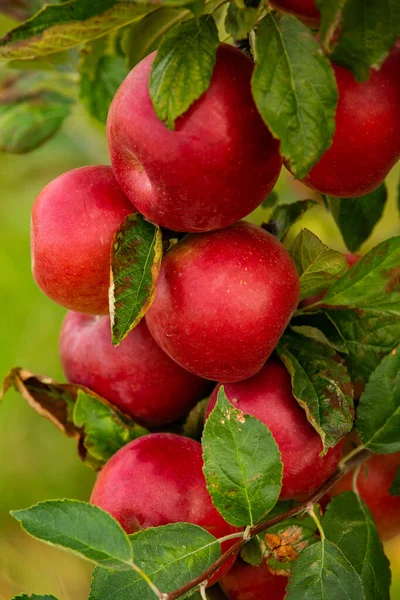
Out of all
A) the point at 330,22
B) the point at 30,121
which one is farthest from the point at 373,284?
the point at 30,121

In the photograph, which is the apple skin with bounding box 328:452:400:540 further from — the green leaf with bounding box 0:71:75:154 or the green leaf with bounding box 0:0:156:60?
the green leaf with bounding box 0:71:75:154

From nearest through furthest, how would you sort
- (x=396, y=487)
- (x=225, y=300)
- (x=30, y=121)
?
(x=225, y=300) → (x=396, y=487) → (x=30, y=121)

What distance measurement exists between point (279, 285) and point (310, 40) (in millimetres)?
210

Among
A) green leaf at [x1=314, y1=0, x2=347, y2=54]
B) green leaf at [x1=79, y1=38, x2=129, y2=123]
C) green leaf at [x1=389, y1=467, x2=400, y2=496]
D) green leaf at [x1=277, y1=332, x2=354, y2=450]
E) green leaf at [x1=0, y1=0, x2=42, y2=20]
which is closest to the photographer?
green leaf at [x1=314, y1=0, x2=347, y2=54]

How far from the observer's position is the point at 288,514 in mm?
631

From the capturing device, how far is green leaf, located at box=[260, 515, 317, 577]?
0.65m

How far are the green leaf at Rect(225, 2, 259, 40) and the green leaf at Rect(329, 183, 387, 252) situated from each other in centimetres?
25

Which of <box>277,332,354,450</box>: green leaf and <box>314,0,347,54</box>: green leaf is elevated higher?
<box>314,0,347,54</box>: green leaf

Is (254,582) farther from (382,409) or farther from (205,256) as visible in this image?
(205,256)

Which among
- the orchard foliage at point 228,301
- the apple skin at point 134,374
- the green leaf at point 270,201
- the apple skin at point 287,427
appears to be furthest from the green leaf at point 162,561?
the green leaf at point 270,201

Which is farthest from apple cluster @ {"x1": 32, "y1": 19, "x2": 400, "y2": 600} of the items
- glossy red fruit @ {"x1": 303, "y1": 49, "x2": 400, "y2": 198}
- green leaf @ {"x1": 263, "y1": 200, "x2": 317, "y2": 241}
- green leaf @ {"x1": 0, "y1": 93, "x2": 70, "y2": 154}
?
green leaf @ {"x1": 0, "y1": 93, "x2": 70, "y2": 154}

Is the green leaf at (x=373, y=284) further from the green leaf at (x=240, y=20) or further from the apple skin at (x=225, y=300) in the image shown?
the green leaf at (x=240, y=20)

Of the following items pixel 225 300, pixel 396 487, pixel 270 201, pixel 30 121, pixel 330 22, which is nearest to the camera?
pixel 330 22

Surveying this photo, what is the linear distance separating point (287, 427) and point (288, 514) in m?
0.08
